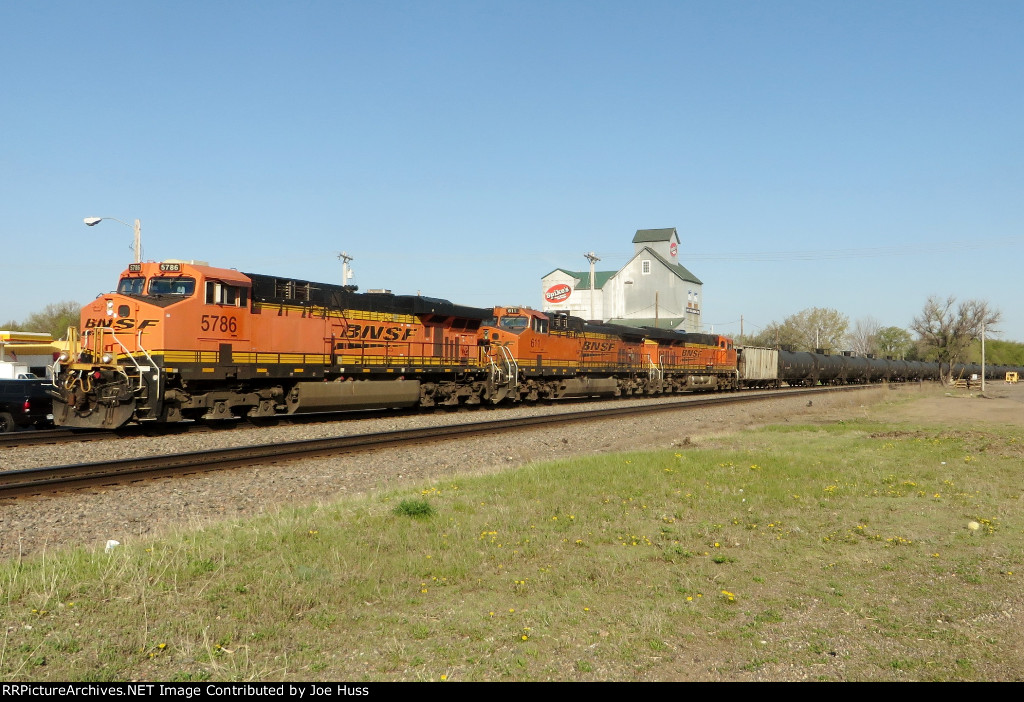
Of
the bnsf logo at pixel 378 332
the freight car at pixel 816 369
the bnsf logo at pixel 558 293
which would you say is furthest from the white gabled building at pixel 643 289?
the bnsf logo at pixel 378 332

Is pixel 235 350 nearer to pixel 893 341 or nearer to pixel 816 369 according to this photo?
pixel 816 369

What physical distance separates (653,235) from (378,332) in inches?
3129

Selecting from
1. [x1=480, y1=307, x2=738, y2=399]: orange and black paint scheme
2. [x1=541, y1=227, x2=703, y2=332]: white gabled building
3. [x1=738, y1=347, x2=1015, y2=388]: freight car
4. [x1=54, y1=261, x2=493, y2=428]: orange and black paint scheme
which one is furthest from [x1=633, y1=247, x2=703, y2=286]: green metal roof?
[x1=54, y1=261, x2=493, y2=428]: orange and black paint scheme

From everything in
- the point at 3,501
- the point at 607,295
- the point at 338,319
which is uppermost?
the point at 607,295

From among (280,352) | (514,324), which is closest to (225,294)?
(280,352)

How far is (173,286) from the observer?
711 inches

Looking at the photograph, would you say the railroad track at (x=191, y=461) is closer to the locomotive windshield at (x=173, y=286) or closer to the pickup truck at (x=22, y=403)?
the locomotive windshield at (x=173, y=286)

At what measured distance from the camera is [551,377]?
32812 mm

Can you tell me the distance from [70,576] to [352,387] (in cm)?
1634

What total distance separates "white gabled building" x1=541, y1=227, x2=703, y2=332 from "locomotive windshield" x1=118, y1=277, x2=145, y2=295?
2967 inches

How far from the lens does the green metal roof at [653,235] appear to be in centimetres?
9769

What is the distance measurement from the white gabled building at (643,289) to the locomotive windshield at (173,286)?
246 ft
